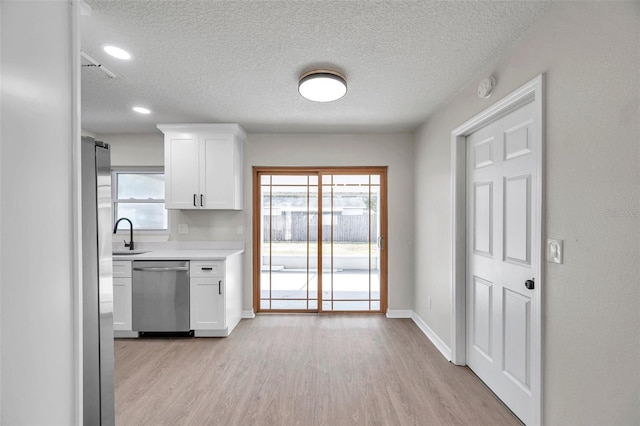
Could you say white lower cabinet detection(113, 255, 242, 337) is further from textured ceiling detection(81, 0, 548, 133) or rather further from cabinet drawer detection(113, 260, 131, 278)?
textured ceiling detection(81, 0, 548, 133)

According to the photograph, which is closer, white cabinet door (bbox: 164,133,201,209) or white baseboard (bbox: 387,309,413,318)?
white cabinet door (bbox: 164,133,201,209)

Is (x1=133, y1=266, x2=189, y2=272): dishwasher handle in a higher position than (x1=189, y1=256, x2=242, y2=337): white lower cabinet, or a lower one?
higher

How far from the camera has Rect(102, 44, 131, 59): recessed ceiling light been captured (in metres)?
2.00

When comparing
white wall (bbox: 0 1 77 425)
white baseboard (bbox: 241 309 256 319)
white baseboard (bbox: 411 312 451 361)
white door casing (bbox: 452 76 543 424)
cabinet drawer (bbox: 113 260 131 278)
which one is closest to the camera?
white wall (bbox: 0 1 77 425)

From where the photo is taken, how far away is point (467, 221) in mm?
2746

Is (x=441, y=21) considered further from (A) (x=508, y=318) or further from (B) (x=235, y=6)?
(A) (x=508, y=318)

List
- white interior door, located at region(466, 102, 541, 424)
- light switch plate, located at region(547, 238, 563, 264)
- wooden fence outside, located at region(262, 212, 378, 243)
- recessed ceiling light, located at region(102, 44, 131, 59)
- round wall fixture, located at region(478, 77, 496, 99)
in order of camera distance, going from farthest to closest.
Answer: wooden fence outside, located at region(262, 212, 378, 243) < round wall fixture, located at region(478, 77, 496, 99) < recessed ceiling light, located at region(102, 44, 131, 59) < white interior door, located at region(466, 102, 541, 424) < light switch plate, located at region(547, 238, 563, 264)

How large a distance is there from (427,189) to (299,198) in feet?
5.45

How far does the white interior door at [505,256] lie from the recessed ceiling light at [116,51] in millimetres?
2649

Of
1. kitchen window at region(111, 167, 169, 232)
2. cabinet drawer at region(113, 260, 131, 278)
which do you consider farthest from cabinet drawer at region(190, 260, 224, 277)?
kitchen window at region(111, 167, 169, 232)

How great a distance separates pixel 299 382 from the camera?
2479 millimetres

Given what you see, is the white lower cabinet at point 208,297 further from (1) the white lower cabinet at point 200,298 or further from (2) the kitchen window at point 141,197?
(2) the kitchen window at point 141,197

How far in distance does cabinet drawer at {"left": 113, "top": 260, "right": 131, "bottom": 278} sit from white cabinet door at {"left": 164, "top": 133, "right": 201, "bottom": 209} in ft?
2.54

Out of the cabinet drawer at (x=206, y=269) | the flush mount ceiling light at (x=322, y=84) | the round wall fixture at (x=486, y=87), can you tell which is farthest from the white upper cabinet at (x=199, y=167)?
the round wall fixture at (x=486, y=87)
